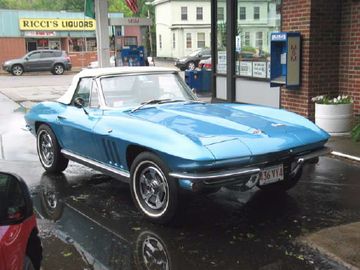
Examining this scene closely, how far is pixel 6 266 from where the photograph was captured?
2.57 m

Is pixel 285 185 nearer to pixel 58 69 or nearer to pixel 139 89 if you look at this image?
pixel 139 89

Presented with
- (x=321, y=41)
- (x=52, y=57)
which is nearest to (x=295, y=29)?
(x=321, y=41)

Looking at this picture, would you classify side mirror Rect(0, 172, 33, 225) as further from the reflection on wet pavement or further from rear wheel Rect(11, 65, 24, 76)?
rear wheel Rect(11, 65, 24, 76)

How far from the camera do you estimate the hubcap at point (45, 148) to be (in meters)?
6.84

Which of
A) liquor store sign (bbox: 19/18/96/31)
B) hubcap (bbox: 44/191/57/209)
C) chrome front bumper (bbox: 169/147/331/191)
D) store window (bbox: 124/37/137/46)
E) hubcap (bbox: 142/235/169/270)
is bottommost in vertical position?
hubcap (bbox: 44/191/57/209)

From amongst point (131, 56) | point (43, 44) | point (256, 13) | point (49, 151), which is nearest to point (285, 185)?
point (49, 151)

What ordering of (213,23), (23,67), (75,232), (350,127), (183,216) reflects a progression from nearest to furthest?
(75,232), (183,216), (350,127), (213,23), (23,67)

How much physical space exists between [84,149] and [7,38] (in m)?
38.9

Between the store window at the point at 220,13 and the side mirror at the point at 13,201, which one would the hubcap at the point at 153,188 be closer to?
the side mirror at the point at 13,201

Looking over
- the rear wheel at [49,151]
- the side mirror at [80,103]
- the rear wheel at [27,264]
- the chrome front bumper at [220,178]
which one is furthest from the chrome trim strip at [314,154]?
the rear wheel at [49,151]

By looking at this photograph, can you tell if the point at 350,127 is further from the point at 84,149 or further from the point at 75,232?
the point at 75,232

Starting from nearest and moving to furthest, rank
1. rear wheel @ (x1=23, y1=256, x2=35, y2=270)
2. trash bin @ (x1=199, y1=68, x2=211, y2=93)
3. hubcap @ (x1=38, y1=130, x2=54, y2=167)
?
rear wheel @ (x1=23, y1=256, x2=35, y2=270) → hubcap @ (x1=38, y1=130, x2=54, y2=167) → trash bin @ (x1=199, y1=68, x2=211, y2=93)

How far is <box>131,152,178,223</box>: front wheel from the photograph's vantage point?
179 inches

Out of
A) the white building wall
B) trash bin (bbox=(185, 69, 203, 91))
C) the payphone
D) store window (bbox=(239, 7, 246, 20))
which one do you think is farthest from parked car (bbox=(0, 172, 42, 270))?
the white building wall
